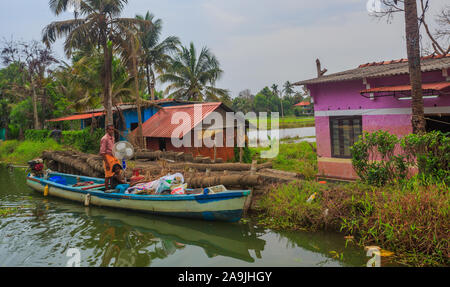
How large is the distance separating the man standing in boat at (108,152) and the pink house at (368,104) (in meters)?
6.50

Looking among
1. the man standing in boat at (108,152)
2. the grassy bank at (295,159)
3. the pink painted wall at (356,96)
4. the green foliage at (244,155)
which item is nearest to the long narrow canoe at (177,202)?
the man standing in boat at (108,152)

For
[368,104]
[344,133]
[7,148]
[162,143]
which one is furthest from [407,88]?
[7,148]

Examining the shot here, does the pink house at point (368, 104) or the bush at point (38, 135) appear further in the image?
the bush at point (38, 135)

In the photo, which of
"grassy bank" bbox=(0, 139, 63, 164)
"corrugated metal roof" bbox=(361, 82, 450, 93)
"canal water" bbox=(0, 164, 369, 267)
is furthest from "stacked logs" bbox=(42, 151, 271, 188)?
"grassy bank" bbox=(0, 139, 63, 164)

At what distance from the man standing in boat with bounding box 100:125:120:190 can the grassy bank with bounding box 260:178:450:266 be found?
4.65m

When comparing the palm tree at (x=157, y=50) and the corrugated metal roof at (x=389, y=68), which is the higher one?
the palm tree at (x=157, y=50)

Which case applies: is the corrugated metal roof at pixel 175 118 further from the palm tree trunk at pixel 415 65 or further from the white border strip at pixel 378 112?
the palm tree trunk at pixel 415 65

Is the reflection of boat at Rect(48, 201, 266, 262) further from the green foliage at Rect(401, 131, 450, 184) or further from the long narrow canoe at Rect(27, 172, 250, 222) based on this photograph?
the green foliage at Rect(401, 131, 450, 184)

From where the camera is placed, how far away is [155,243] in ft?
24.3

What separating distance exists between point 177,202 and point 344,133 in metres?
5.88

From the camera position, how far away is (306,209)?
7.53 meters

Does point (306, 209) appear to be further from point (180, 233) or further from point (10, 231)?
point (10, 231)

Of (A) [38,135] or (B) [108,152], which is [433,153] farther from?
(A) [38,135]

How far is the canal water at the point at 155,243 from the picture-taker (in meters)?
6.40
